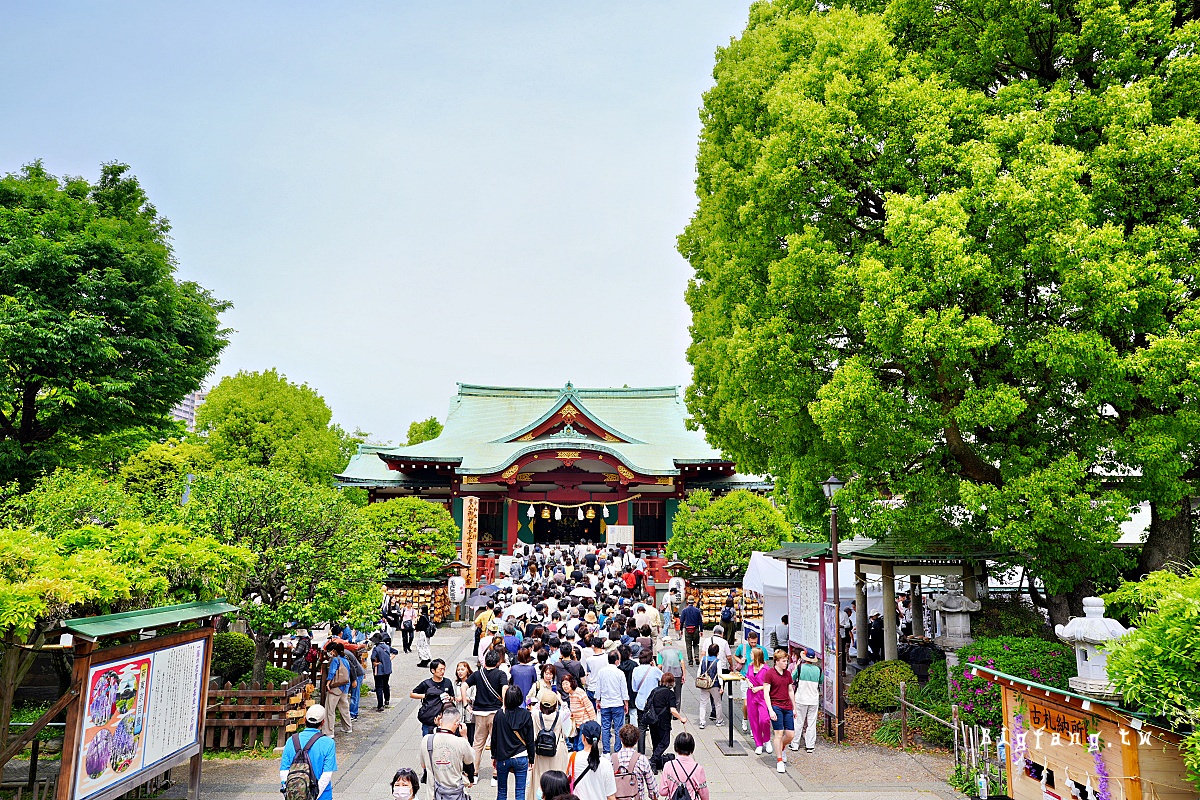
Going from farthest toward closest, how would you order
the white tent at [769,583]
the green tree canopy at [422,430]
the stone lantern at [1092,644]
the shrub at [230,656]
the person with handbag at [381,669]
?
1. the green tree canopy at [422,430]
2. the white tent at [769,583]
3. the shrub at [230,656]
4. the person with handbag at [381,669]
5. the stone lantern at [1092,644]

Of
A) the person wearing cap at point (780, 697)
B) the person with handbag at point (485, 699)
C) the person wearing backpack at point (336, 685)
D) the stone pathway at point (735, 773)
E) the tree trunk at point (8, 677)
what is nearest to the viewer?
the tree trunk at point (8, 677)

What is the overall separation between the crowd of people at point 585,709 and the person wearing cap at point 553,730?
14 millimetres

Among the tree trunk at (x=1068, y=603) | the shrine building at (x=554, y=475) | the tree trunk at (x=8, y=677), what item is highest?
the shrine building at (x=554, y=475)

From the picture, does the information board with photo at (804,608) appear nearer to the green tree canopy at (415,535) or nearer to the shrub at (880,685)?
the shrub at (880,685)

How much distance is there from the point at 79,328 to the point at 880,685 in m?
14.9

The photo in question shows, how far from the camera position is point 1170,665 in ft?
16.2

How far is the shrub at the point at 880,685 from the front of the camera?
419 inches


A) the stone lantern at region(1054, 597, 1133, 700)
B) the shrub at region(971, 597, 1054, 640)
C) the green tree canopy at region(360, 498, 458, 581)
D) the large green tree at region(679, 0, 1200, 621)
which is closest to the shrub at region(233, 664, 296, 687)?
the green tree canopy at region(360, 498, 458, 581)

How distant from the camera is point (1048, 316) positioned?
28.8 feet

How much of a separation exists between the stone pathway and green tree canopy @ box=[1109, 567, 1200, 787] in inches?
145

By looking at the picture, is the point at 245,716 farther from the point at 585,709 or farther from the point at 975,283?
the point at 975,283

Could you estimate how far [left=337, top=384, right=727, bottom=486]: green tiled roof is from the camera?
30.4m

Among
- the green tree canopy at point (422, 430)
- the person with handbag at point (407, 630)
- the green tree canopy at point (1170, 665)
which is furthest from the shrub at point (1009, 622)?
the green tree canopy at point (422, 430)

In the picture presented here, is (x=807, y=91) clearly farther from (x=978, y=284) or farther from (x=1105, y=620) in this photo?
(x=1105, y=620)
